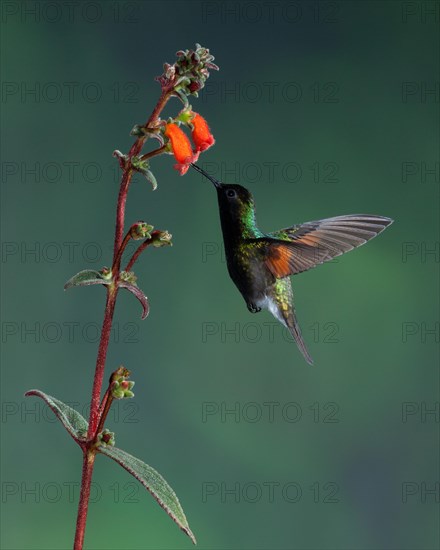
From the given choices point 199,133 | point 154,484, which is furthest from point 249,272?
point 154,484

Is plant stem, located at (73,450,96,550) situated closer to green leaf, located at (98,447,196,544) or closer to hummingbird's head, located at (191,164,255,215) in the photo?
green leaf, located at (98,447,196,544)

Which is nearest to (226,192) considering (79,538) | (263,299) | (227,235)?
(227,235)

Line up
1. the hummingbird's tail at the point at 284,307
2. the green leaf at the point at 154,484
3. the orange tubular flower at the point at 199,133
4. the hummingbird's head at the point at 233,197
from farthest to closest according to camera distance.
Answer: the hummingbird's tail at the point at 284,307 < the hummingbird's head at the point at 233,197 < the orange tubular flower at the point at 199,133 < the green leaf at the point at 154,484

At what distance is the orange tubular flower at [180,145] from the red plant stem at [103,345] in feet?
0.11

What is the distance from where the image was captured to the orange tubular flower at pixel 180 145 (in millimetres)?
765

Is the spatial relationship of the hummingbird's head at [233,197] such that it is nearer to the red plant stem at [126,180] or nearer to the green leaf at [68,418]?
the red plant stem at [126,180]

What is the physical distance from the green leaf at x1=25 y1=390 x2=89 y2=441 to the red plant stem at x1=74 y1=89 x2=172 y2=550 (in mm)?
19

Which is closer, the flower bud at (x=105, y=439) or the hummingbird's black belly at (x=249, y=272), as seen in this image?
the flower bud at (x=105, y=439)

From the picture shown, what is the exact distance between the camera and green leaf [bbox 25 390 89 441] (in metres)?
0.75

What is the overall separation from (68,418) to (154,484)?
0.12 meters

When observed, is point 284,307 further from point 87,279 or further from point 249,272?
point 87,279

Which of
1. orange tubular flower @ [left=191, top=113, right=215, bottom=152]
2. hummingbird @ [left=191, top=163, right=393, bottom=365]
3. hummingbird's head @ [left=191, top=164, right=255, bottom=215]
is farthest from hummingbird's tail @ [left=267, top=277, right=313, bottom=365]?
orange tubular flower @ [left=191, top=113, right=215, bottom=152]

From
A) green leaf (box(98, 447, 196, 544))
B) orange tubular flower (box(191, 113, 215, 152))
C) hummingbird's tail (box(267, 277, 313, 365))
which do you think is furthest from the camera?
hummingbird's tail (box(267, 277, 313, 365))

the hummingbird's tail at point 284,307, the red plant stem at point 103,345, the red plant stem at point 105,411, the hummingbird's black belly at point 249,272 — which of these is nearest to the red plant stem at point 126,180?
the red plant stem at point 103,345
